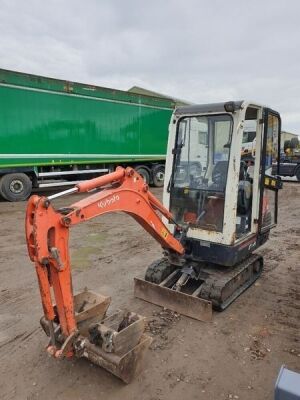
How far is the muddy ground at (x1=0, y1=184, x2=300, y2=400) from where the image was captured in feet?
9.20

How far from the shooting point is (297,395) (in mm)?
1514

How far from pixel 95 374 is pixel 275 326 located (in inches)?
75.5

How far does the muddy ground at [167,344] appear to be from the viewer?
2803 millimetres

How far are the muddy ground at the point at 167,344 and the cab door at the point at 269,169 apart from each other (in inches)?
35.3

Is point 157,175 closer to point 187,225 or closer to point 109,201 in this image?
point 187,225

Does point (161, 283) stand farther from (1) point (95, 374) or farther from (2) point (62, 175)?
(2) point (62, 175)

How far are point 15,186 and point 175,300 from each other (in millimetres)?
8267

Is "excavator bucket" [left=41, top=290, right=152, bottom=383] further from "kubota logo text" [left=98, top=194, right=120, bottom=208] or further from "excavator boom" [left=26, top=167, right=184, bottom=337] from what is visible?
"kubota logo text" [left=98, top=194, right=120, bottom=208]

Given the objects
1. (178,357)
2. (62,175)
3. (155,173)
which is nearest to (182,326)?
(178,357)

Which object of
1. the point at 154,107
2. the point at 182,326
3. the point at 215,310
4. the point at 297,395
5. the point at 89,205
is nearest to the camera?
the point at 297,395

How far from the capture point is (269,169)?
459 cm

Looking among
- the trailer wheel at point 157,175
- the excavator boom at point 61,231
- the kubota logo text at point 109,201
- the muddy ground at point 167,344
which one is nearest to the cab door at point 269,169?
the muddy ground at point 167,344

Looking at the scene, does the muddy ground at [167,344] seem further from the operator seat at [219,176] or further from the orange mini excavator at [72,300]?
the operator seat at [219,176]

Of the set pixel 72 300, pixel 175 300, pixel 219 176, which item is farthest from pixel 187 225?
pixel 72 300
